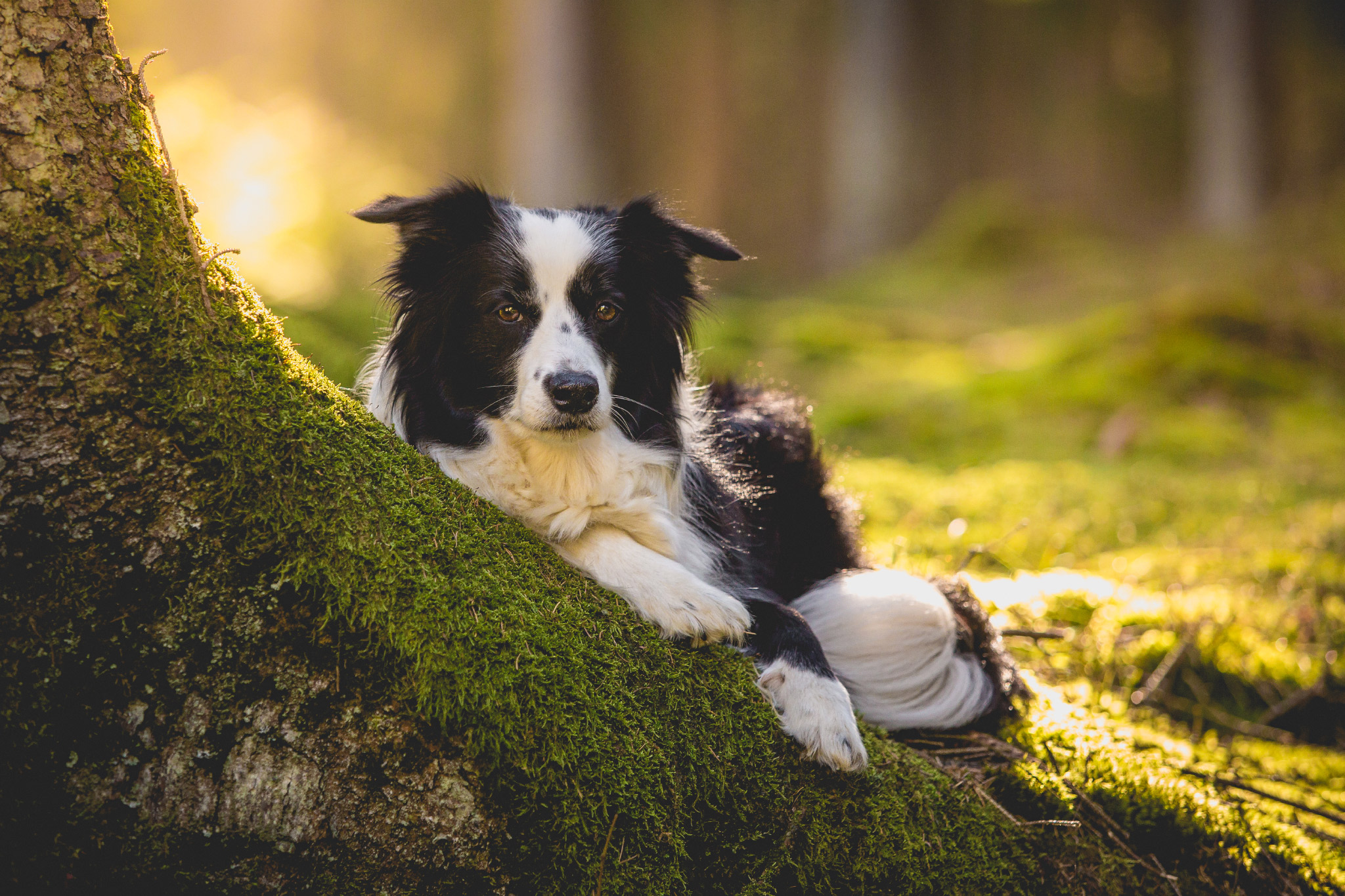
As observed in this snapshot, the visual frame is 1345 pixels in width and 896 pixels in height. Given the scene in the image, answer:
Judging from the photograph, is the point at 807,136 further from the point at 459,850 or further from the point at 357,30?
the point at 459,850

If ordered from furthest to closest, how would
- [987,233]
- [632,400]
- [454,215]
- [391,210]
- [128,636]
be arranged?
1. [987,233]
2. [632,400]
3. [454,215]
4. [391,210]
5. [128,636]

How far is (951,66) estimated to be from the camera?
2511 centimetres

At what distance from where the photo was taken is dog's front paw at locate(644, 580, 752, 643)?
2256 mm

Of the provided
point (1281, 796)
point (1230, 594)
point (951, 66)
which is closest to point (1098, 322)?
point (1230, 594)

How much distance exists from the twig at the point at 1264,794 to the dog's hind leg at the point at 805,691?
155cm

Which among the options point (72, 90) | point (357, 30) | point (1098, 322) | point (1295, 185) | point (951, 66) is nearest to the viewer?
point (72, 90)

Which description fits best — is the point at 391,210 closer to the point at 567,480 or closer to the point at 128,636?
the point at 567,480

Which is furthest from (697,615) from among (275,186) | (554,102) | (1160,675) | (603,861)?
(554,102)

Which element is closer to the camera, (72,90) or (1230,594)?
(72,90)

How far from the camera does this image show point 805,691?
2273 millimetres

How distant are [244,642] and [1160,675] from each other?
3585 mm

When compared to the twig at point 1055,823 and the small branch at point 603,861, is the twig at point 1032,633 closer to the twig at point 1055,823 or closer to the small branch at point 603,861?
the twig at point 1055,823

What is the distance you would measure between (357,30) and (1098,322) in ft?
87.2

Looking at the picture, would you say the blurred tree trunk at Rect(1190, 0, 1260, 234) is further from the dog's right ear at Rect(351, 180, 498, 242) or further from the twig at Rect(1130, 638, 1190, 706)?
the dog's right ear at Rect(351, 180, 498, 242)
